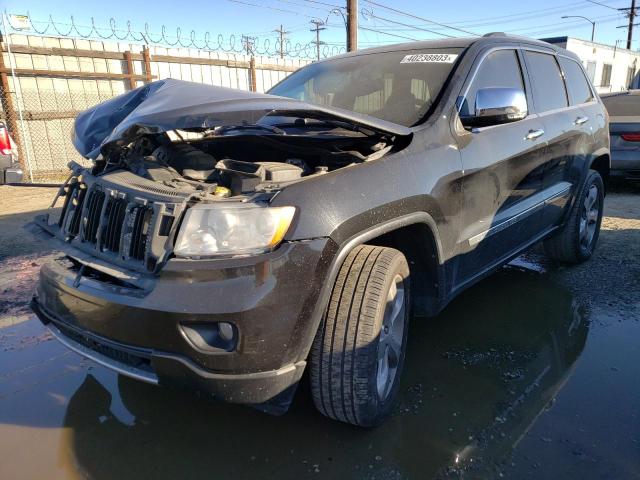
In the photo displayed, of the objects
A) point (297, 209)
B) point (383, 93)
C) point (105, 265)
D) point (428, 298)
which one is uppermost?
point (383, 93)

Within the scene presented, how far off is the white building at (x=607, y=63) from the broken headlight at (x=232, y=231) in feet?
62.0

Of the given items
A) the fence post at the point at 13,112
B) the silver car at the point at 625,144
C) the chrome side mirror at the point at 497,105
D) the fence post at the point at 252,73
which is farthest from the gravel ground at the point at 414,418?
the fence post at the point at 252,73

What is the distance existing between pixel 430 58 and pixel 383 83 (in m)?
0.34

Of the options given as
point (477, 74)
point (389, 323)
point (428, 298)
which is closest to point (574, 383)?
point (428, 298)

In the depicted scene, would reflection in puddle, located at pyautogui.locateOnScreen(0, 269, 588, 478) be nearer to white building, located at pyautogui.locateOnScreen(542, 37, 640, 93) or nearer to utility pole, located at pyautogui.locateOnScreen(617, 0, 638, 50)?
white building, located at pyautogui.locateOnScreen(542, 37, 640, 93)

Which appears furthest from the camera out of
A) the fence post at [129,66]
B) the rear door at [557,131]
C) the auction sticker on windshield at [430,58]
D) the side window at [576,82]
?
the fence post at [129,66]

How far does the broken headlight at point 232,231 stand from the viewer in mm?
1912

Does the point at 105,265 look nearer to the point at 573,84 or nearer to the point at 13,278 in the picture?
the point at 13,278

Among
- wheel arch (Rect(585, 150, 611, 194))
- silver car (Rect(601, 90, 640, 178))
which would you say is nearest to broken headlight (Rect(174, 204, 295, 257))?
wheel arch (Rect(585, 150, 611, 194))

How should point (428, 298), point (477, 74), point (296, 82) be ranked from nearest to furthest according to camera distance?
point (428, 298) < point (477, 74) < point (296, 82)

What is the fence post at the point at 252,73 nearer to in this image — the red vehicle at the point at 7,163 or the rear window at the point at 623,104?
the red vehicle at the point at 7,163

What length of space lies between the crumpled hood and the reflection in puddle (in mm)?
1128

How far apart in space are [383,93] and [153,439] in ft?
7.77

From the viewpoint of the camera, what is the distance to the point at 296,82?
3852 mm
